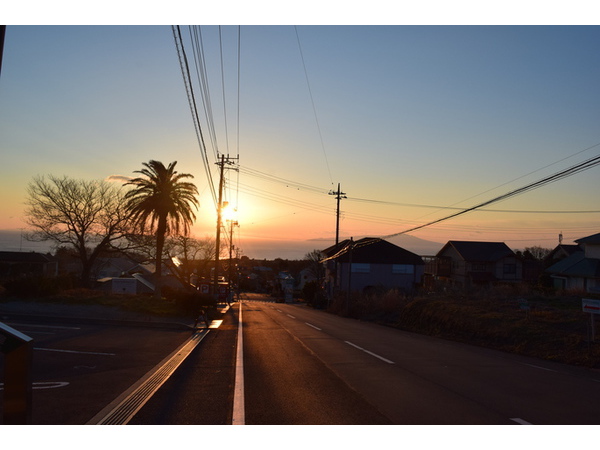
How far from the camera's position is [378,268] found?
6125cm

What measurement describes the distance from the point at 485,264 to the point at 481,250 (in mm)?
1968

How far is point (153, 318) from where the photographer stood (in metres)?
22.4

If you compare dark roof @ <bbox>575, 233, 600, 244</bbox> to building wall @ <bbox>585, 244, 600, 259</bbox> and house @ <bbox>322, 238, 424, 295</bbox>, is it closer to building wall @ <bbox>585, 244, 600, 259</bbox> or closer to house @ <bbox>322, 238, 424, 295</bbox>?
building wall @ <bbox>585, 244, 600, 259</bbox>

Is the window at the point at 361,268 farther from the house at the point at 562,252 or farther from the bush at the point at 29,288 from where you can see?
the bush at the point at 29,288

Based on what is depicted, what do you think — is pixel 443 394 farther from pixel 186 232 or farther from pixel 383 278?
pixel 383 278

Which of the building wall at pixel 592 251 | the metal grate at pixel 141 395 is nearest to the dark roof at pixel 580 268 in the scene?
the building wall at pixel 592 251

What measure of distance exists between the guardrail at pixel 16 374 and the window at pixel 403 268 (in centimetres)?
5983

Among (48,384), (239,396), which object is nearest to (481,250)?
(239,396)

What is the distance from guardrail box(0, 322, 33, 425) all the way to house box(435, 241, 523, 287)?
5325cm

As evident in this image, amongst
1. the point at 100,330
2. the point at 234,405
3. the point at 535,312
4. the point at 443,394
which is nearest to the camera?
the point at 234,405

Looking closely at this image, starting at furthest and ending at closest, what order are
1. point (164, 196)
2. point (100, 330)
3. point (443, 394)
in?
point (164, 196)
point (100, 330)
point (443, 394)

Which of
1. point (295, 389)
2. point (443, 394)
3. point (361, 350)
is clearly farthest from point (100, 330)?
point (443, 394)

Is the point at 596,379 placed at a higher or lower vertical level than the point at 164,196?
lower

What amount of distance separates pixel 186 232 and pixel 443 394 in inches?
1110
